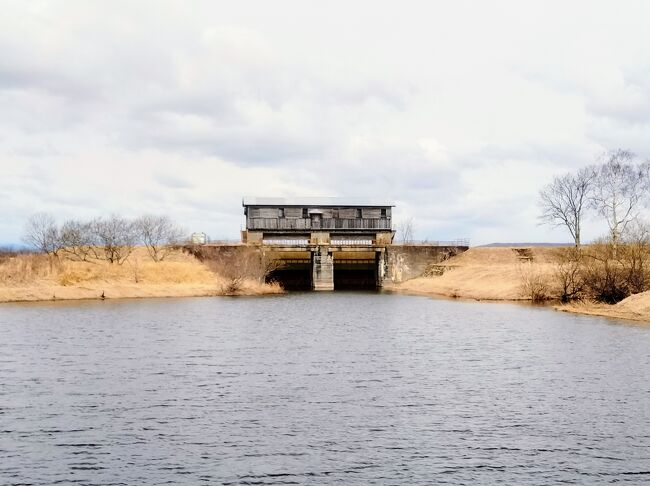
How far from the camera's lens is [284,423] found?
22.2 m

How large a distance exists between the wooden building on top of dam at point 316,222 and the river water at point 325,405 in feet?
205

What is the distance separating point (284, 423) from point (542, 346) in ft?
68.4

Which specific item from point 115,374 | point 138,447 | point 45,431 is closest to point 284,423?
point 138,447

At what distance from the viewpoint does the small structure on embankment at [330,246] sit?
9900 centimetres

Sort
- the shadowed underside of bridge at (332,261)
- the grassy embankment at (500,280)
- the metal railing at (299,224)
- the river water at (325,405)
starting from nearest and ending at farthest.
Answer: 1. the river water at (325,405)
2. the grassy embankment at (500,280)
3. the shadowed underside of bridge at (332,261)
4. the metal railing at (299,224)

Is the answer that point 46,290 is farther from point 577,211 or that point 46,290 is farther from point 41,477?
point 577,211

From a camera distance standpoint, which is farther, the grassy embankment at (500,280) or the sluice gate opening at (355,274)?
the sluice gate opening at (355,274)

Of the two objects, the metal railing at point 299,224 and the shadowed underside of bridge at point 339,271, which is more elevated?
the metal railing at point 299,224

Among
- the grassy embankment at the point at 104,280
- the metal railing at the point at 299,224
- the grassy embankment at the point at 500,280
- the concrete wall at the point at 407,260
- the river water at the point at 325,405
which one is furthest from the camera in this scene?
the metal railing at the point at 299,224

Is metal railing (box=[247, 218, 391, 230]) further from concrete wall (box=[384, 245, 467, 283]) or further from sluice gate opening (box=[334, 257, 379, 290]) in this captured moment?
concrete wall (box=[384, 245, 467, 283])

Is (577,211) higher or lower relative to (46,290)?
higher

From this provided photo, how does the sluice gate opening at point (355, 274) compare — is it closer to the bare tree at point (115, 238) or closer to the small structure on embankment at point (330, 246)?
the small structure on embankment at point (330, 246)

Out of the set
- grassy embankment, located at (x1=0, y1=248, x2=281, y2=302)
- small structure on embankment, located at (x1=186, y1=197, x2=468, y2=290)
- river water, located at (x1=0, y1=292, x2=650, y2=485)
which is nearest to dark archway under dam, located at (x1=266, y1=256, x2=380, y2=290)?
small structure on embankment, located at (x1=186, y1=197, x2=468, y2=290)

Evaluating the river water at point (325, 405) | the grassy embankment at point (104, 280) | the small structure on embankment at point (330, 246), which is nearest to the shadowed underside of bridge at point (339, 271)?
the small structure on embankment at point (330, 246)
